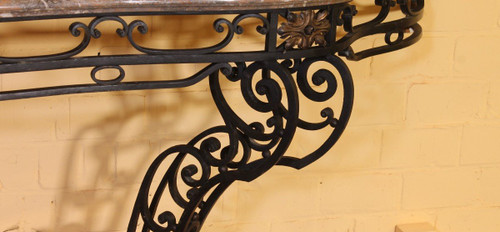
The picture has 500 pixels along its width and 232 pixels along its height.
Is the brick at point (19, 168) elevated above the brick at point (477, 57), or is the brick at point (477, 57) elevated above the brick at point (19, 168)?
the brick at point (477, 57)

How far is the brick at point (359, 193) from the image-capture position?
1639 mm

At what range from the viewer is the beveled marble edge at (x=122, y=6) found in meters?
0.89

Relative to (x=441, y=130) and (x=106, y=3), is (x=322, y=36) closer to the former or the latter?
(x=106, y=3)

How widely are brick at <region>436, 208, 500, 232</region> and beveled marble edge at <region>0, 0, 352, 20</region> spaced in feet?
2.91

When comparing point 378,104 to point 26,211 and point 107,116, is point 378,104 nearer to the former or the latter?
point 107,116

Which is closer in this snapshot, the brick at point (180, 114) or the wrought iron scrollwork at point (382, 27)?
the wrought iron scrollwork at point (382, 27)

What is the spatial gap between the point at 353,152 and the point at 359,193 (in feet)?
0.32

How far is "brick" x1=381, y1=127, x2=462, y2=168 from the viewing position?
5.41ft

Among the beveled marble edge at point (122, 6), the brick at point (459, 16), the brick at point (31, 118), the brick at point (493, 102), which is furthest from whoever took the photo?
the brick at point (493, 102)

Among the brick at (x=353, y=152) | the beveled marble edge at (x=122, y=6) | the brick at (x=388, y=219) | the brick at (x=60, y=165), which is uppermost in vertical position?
the beveled marble edge at (x=122, y=6)

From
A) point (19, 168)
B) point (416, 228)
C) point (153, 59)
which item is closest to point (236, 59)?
point (153, 59)

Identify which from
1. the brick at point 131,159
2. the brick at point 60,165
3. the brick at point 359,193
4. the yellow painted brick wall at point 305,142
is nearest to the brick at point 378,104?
the yellow painted brick wall at point 305,142

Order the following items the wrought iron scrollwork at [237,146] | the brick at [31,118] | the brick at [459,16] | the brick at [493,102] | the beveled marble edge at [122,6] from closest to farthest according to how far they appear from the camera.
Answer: the beveled marble edge at [122,6], the wrought iron scrollwork at [237,146], the brick at [31,118], the brick at [459,16], the brick at [493,102]

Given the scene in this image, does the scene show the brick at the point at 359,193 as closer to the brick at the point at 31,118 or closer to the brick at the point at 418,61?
the brick at the point at 418,61
